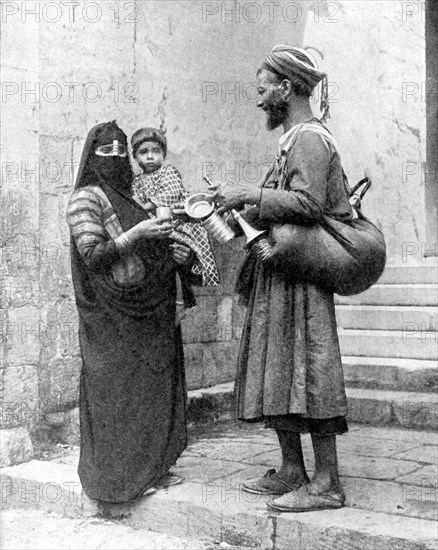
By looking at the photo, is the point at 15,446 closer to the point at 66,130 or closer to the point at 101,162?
the point at 101,162

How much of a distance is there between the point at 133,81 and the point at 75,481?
9.23 feet

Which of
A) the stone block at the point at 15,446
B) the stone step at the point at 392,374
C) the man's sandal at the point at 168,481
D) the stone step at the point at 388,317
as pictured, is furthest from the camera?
the stone step at the point at 388,317

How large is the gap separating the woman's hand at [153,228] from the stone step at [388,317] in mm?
3178

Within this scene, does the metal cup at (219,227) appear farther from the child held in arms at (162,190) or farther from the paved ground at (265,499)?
the paved ground at (265,499)

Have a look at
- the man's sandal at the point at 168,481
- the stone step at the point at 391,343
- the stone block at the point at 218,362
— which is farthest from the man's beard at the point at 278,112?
the stone step at the point at 391,343

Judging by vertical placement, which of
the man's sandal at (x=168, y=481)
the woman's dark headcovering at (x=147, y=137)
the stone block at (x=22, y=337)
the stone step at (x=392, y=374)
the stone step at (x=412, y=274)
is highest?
the woman's dark headcovering at (x=147, y=137)

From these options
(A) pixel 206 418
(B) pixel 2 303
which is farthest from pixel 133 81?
(A) pixel 206 418

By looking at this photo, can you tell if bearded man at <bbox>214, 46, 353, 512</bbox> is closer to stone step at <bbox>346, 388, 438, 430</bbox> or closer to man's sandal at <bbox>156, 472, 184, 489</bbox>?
man's sandal at <bbox>156, 472, 184, 489</bbox>

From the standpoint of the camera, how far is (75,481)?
4.56 meters

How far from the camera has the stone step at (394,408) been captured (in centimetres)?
577

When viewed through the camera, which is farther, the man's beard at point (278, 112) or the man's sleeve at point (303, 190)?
the man's beard at point (278, 112)

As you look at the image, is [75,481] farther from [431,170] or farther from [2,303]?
[431,170]

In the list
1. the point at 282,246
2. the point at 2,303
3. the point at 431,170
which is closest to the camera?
the point at 282,246

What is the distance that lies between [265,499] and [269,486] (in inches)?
3.5
